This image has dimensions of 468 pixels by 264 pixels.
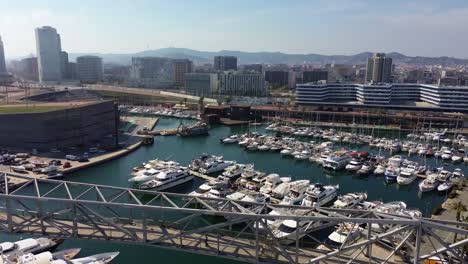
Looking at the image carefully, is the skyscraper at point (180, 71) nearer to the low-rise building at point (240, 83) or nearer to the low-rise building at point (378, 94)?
the low-rise building at point (240, 83)

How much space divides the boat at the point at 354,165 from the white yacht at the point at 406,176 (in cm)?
274

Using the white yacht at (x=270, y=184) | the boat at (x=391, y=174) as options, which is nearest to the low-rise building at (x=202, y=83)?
the boat at (x=391, y=174)

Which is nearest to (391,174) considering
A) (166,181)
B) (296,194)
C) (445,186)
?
(445,186)

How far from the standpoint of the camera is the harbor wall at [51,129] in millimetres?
25281

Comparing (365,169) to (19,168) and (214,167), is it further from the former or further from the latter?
(19,168)

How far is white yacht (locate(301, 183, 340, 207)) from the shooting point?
55.1 ft

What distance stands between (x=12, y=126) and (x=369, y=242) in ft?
88.6

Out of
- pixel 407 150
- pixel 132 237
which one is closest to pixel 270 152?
pixel 407 150

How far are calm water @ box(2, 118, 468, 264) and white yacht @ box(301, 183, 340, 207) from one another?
2358 mm

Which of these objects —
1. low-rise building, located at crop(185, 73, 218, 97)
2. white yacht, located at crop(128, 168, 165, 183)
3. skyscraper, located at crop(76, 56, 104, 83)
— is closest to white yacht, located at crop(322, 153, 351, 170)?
white yacht, located at crop(128, 168, 165, 183)

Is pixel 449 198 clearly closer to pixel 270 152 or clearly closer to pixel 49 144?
pixel 270 152

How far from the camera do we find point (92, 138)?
1146 inches

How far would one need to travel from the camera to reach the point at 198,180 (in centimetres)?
2125

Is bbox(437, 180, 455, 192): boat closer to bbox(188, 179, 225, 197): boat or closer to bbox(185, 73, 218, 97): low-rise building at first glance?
bbox(188, 179, 225, 197): boat
